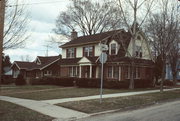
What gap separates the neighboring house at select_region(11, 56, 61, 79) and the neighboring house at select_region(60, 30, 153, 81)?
5.29m

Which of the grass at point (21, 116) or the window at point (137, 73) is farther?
the window at point (137, 73)

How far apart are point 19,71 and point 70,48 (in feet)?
46.3

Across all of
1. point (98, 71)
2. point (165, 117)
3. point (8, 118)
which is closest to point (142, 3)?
point (98, 71)

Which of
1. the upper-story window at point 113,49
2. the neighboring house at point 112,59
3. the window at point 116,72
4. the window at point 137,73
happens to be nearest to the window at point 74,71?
the neighboring house at point 112,59

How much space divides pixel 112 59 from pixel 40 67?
639 inches

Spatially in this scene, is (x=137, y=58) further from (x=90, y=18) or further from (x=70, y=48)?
(x=90, y=18)

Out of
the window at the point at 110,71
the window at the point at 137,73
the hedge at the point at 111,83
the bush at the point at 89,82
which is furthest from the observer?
the window at the point at 137,73

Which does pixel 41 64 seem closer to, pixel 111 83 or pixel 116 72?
pixel 116 72

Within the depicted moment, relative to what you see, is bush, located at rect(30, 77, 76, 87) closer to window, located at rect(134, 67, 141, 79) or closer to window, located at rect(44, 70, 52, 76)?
window, located at rect(44, 70, 52, 76)

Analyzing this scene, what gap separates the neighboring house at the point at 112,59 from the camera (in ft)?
99.5

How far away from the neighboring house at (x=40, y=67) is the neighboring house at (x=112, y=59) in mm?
5291

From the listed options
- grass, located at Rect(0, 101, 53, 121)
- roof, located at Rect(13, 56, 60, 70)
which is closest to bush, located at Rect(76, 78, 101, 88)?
roof, located at Rect(13, 56, 60, 70)

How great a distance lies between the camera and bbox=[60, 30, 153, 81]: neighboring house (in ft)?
99.5

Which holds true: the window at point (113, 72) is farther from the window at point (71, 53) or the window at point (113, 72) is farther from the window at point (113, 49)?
the window at point (71, 53)
